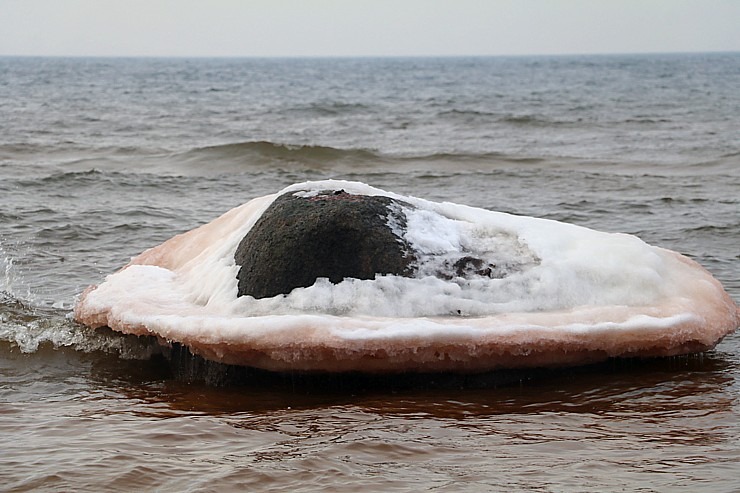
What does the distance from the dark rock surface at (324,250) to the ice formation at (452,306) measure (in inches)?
2.3

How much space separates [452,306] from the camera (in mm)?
4418

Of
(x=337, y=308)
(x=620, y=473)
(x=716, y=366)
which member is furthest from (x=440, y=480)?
(x=716, y=366)

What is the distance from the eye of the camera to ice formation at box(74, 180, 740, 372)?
411 centimetres

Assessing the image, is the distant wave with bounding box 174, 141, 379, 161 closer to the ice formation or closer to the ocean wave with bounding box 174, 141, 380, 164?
the ocean wave with bounding box 174, 141, 380, 164

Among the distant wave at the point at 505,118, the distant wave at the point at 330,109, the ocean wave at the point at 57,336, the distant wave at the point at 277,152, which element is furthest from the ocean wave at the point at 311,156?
the distant wave at the point at 330,109

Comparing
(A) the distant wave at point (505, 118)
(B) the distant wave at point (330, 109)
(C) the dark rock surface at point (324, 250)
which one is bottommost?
(C) the dark rock surface at point (324, 250)

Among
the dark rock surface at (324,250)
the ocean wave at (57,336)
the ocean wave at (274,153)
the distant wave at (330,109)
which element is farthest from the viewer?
the distant wave at (330,109)

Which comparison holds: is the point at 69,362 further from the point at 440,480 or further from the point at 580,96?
the point at 580,96

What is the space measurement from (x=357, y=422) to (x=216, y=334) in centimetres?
82

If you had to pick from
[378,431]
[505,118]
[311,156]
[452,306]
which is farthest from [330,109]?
[378,431]

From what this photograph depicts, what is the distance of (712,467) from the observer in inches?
129

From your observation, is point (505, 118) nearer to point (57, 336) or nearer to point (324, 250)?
point (57, 336)

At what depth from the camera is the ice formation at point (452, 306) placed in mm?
4113

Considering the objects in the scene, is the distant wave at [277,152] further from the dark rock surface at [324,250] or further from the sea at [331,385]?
the dark rock surface at [324,250]
